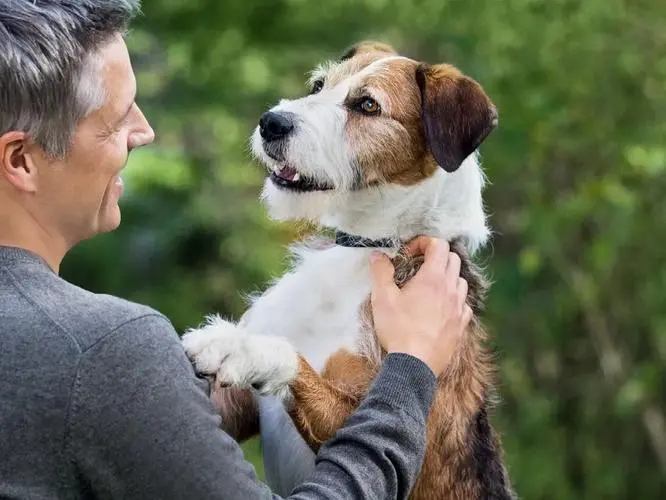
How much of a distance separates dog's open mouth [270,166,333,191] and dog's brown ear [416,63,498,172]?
310 millimetres

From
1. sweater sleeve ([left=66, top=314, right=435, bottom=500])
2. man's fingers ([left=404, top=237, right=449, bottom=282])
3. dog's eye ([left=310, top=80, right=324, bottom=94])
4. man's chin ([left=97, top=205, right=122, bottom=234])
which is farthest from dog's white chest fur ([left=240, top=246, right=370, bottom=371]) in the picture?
sweater sleeve ([left=66, top=314, right=435, bottom=500])

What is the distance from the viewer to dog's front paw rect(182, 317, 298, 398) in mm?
2260

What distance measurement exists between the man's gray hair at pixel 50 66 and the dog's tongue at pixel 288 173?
0.95m

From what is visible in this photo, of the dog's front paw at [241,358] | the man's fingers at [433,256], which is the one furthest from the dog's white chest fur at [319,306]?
the dog's front paw at [241,358]

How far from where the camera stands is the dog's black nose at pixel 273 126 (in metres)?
2.71

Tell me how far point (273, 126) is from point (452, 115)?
48 centimetres

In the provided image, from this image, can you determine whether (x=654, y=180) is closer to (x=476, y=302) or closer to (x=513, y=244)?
(x=513, y=244)

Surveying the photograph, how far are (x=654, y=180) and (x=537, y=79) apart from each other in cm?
87

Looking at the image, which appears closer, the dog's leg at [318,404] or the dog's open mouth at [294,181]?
the dog's leg at [318,404]

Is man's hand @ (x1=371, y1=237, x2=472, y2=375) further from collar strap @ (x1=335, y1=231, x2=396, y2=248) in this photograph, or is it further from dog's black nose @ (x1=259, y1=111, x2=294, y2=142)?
dog's black nose @ (x1=259, y1=111, x2=294, y2=142)

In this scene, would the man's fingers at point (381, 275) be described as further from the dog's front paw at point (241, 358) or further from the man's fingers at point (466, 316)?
the dog's front paw at point (241, 358)

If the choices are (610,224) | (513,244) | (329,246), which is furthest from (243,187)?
(329,246)

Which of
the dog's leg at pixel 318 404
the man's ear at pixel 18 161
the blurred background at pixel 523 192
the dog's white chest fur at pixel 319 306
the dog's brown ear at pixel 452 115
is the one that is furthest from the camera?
the blurred background at pixel 523 192

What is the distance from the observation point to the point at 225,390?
252cm
